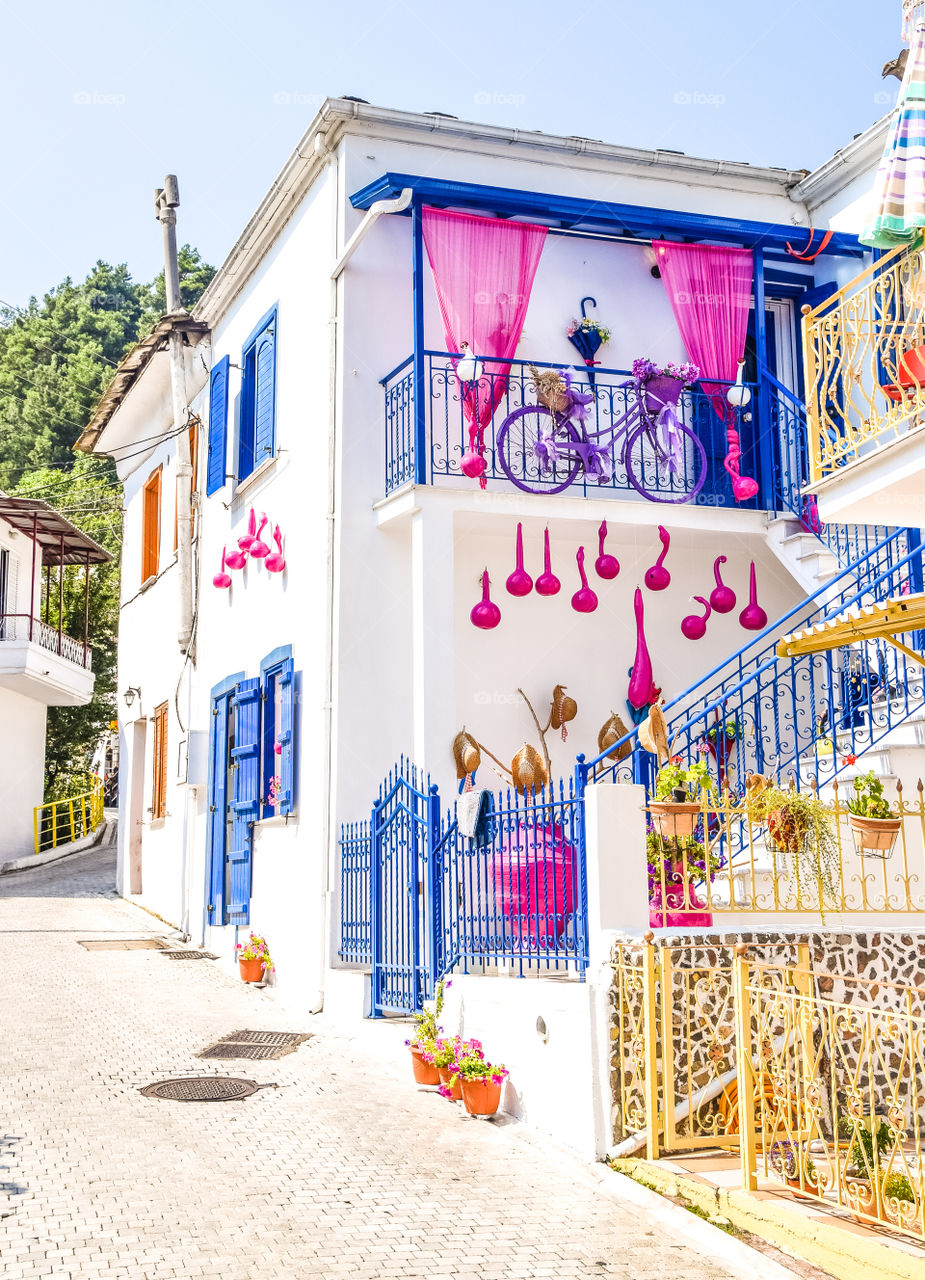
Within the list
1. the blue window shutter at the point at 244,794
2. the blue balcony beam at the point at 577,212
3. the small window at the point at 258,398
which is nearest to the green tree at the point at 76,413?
the small window at the point at 258,398

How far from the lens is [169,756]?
16.4 m

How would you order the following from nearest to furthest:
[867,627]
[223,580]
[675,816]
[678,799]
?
[675,816] < [678,799] < [867,627] < [223,580]

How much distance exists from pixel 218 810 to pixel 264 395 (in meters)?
4.52

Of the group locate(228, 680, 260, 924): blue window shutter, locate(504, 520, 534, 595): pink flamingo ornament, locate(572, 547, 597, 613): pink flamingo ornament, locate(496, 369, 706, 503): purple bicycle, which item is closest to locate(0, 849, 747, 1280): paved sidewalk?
locate(228, 680, 260, 924): blue window shutter

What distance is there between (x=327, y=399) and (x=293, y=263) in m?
2.16

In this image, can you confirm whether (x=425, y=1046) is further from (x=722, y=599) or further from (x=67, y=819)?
(x=67, y=819)

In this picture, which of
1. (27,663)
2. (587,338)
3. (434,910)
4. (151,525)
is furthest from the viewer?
(27,663)

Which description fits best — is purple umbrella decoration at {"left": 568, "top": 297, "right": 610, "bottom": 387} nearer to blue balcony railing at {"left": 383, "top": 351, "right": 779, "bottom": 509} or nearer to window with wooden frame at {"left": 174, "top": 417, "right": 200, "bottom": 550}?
blue balcony railing at {"left": 383, "top": 351, "right": 779, "bottom": 509}

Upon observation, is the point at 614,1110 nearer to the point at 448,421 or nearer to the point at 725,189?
the point at 448,421

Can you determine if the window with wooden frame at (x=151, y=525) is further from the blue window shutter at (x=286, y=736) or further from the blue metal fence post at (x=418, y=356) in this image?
the blue metal fence post at (x=418, y=356)

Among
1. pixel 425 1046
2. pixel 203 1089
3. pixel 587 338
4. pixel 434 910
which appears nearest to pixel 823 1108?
pixel 425 1046

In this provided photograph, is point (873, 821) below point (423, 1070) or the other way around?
the other way around

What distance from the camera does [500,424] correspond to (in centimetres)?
1164

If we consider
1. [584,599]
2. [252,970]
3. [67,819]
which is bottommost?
[252,970]
